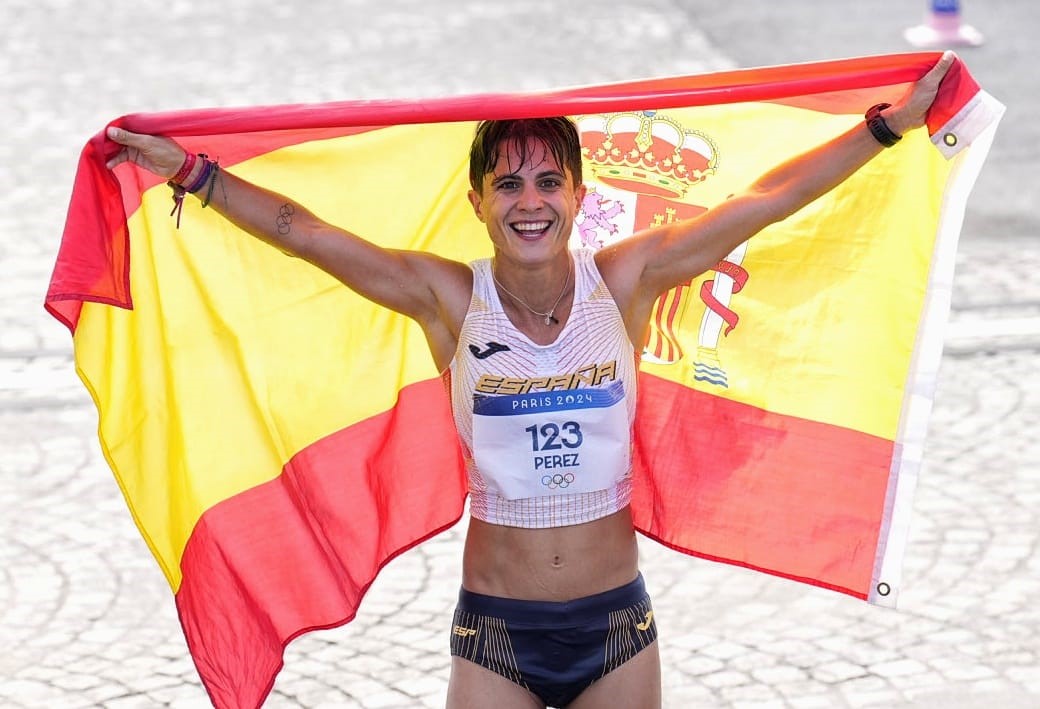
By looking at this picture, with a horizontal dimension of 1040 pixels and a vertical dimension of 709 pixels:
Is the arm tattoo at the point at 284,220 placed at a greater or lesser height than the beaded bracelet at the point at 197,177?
lesser

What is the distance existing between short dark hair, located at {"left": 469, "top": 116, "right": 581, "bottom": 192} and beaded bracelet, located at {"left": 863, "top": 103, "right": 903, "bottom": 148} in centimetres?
74

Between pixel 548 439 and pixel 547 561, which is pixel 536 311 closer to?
pixel 548 439

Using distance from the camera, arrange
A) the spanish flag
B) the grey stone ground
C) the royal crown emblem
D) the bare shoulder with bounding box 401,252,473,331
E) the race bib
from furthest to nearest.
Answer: the grey stone ground
the royal crown emblem
the spanish flag
the bare shoulder with bounding box 401,252,473,331
the race bib

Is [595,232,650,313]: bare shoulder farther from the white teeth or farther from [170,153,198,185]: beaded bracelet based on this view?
[170,153,198,185]: beaded bracelet

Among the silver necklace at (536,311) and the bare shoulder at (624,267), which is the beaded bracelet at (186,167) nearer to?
the silver necklace at (536,311)

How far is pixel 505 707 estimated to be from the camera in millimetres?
3918

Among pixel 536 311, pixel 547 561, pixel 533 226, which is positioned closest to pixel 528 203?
pixel 533 226

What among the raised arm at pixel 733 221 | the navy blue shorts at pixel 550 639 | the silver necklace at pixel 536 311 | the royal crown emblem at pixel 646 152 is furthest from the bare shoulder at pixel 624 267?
the navy blue shorts at pixel 550 639

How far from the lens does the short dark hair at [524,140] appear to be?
12.8 ft

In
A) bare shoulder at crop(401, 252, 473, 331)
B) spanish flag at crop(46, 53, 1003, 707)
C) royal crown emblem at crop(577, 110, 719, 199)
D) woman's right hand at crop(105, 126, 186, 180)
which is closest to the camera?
woman's right hand at crop(105, 126, 186, 180)

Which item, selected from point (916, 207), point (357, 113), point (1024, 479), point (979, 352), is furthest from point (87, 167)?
point (979, 352)

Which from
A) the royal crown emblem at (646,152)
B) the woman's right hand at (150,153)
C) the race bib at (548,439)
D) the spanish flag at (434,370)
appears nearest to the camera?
the woman's right hand at (150,153)

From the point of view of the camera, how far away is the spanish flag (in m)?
4.24

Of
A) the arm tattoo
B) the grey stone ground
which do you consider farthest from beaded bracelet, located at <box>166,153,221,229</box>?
the grey stone ground
